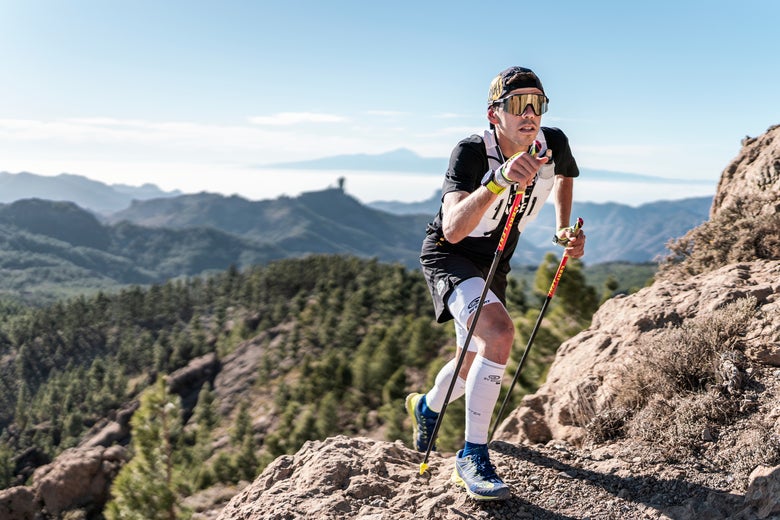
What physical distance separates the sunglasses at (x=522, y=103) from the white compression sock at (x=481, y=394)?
2.14 m

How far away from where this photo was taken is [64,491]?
31062 mm

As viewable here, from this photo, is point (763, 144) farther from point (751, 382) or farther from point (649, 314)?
point (751, 382)

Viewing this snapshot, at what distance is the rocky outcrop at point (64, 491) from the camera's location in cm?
2997

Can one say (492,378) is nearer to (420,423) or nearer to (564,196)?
(420,423)

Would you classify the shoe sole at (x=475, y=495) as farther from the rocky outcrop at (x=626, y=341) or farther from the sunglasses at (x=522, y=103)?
the sunglasses at (x=522, y=103)

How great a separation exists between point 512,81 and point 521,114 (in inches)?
11.3

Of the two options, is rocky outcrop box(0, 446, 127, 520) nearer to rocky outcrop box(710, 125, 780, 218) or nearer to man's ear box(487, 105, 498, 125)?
rocky outcrop box(710, 125, 780, 218)

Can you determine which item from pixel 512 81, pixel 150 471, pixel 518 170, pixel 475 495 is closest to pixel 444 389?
pixel 475 495

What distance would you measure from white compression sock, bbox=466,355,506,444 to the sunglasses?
84.3 inches

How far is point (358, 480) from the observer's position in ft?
18.6

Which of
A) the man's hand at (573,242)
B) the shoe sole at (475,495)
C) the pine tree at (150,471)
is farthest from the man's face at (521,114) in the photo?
the pine tree at (150,471)

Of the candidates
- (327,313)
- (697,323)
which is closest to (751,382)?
(697,323)

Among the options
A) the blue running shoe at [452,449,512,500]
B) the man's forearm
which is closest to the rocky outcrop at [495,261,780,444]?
the blue running shoe at [452,449,512,500]

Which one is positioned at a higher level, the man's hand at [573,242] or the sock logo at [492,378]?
the man's hand at [573,242]
